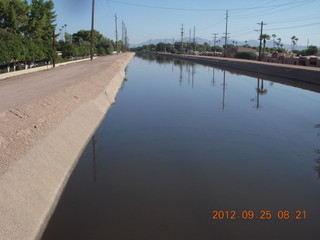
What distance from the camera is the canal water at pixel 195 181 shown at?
8195 mm

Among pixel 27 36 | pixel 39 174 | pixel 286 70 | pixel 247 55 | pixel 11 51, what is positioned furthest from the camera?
pixel 247 55

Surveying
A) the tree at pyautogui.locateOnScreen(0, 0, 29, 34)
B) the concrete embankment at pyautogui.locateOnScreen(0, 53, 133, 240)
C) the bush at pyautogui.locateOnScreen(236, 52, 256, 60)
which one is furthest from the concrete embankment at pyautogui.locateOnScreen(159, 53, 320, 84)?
the tree at pyautogui.locateOnScreen(0, 0, 29, 34)

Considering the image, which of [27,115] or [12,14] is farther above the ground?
[12,14]

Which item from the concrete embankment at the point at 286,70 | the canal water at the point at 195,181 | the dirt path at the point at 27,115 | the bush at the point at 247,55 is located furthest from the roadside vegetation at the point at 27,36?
the bush at the point at 247,55

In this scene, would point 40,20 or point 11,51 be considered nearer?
point 11,51

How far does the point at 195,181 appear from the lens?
36.2 feet

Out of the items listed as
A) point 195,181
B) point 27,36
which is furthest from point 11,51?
point 27,36

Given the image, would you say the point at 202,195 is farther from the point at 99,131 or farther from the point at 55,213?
the point at 99,131

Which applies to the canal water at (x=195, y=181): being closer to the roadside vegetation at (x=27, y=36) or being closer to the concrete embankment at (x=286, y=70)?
the roadside vegetation at (x=27, y=36)

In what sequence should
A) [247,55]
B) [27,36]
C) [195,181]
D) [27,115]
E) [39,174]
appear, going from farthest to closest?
[247,55]
[27,36]
[27,115]
[195,181]
[39,174]

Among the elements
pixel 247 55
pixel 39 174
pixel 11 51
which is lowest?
pixel 39 174

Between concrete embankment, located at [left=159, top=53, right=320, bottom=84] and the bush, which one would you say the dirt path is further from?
the bush

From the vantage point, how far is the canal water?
26.9ft

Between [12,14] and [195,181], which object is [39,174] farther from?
[12,14]
